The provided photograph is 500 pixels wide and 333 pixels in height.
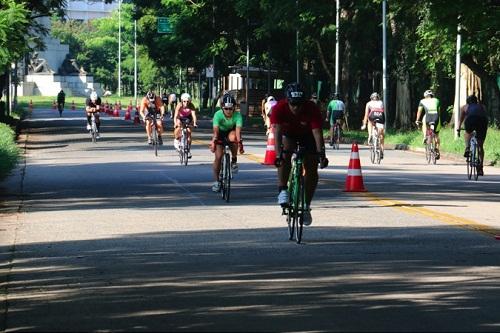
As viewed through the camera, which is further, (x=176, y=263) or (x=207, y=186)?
(x=207, y=186)

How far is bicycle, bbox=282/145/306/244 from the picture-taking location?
15359 millimetres

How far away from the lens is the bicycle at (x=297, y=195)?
50.4 feet

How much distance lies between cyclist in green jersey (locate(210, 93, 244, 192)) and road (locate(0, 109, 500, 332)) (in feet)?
2.43

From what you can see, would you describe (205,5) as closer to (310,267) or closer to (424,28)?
(424,28)

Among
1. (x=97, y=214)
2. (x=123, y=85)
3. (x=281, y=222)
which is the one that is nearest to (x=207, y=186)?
(x=97, y=214)

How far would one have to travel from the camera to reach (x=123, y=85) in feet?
609

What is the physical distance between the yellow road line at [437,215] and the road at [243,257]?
0.09 feet

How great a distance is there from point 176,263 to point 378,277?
2315mm

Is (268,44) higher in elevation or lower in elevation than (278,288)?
higher

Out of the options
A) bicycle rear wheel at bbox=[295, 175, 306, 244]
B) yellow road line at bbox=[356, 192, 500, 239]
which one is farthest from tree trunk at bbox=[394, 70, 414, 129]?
bicycle rear wheel at bbox=[295, 175, 306, 244]

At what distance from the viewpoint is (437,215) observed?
1917cm

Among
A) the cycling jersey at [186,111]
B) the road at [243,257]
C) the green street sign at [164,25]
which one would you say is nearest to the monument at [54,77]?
the green street sign at [164,25]

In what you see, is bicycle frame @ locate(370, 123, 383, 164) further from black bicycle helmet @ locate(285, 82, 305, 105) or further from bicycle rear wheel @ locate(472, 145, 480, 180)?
black bicycle helmet @ locate(285, 82, 305, 105)

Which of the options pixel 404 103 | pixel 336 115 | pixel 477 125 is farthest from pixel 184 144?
pixel 404 103
